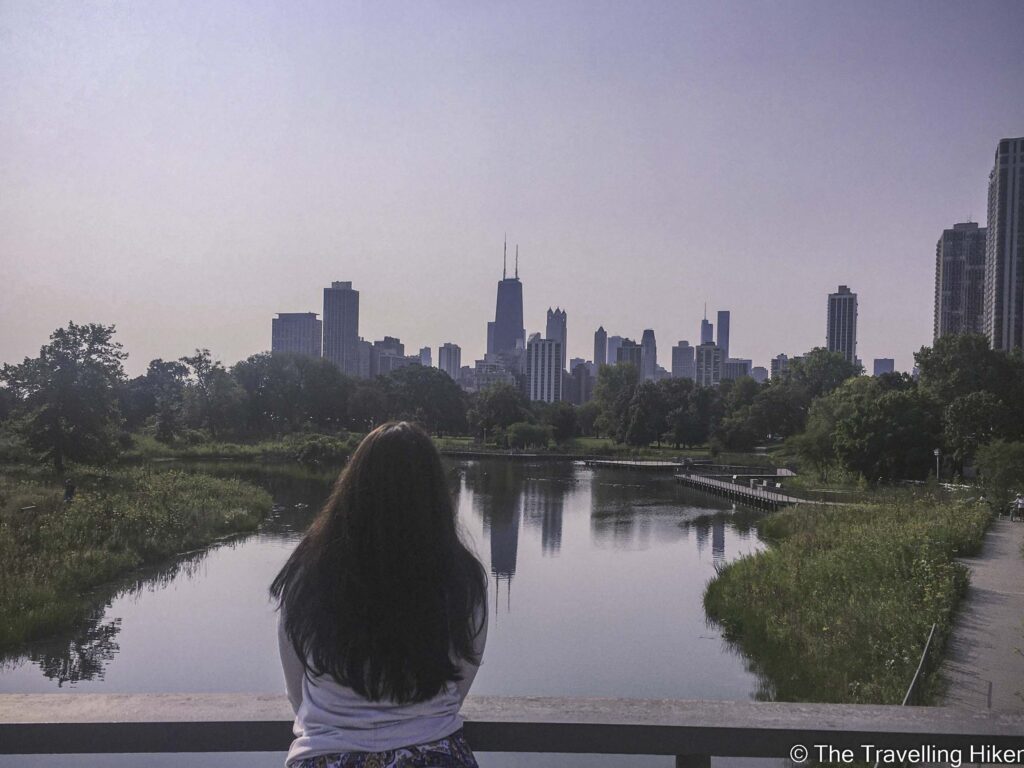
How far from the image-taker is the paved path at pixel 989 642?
24.3ft

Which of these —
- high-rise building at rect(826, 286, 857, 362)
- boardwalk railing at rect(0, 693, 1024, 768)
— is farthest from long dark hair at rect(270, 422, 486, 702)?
high-rise building at rect(826, 286, 857, 362)

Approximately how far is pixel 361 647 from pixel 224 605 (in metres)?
13.6

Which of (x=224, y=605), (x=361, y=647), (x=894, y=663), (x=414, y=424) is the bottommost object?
(x=224, y=605)

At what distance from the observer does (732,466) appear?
2004 inches

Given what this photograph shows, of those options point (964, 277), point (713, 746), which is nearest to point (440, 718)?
point (713, 746)

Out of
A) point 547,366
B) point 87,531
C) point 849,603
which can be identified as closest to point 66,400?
point 87,531

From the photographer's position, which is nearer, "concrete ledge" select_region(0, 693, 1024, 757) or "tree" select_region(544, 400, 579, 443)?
"concrete ledge" select_region(0, 693, 1024, 757)

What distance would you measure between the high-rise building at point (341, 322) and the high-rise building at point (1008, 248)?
432 feet

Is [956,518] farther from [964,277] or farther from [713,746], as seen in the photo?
[964,277]

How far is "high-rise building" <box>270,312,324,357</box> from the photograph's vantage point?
18306 centimetres

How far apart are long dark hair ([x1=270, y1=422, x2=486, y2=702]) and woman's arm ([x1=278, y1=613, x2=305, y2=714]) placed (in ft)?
0.07

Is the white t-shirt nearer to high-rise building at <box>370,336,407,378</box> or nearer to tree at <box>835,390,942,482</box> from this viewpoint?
tree at <box>835,390,942,482</box>

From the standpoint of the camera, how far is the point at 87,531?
1702cm

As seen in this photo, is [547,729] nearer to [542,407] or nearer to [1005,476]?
[1005,476]
